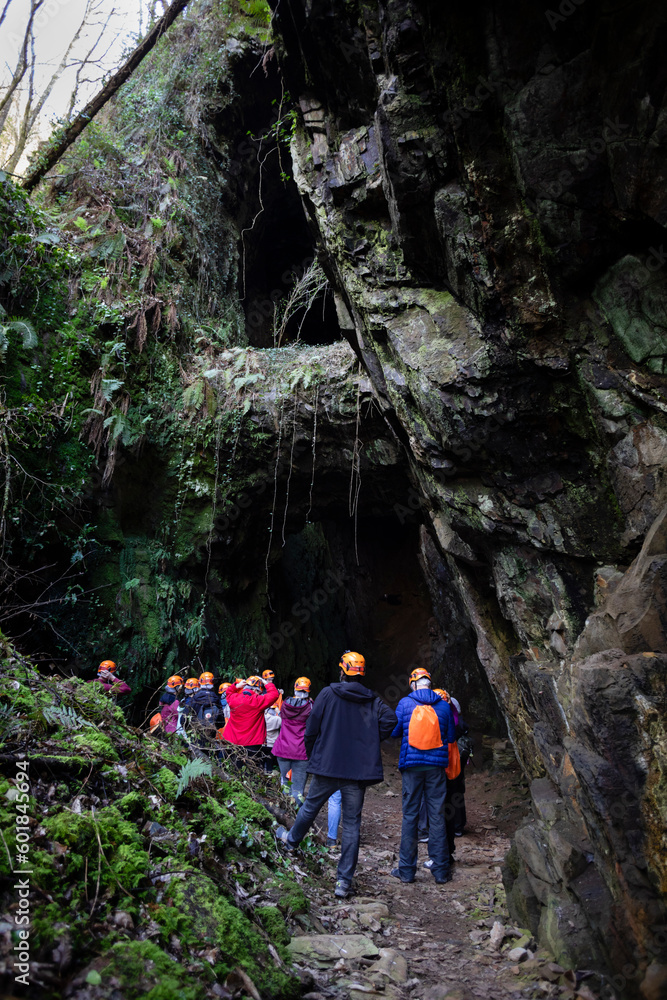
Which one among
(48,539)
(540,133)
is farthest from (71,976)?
(48,539)

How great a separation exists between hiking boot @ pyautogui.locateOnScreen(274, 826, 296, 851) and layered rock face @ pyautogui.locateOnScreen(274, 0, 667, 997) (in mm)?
1880

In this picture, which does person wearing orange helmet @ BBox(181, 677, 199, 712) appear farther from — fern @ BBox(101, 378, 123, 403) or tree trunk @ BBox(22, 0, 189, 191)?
tree trunk @ BBox(22, 0, 189, 191)

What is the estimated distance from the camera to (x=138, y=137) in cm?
1211

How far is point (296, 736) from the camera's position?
6.31 m

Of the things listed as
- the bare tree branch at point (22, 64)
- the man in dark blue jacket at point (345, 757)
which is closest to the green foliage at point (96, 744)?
the man in dark blue jacket at point (345, 757)

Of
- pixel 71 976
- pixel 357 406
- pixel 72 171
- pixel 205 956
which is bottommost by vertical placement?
pixel 205 956

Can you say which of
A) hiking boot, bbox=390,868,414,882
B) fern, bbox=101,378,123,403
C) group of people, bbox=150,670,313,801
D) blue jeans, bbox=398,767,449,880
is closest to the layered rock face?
blue jeans, bbox=398,767,449,880

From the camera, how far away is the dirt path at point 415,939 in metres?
3.20

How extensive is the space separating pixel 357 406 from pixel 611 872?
7483 mm

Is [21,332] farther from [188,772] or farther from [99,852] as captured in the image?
[99,852]

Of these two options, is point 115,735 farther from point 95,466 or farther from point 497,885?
point 95,466

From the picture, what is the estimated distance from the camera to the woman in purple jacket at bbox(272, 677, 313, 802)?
6.23 m

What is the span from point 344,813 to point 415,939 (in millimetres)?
998

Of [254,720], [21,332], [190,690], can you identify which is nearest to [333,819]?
[254,720]
